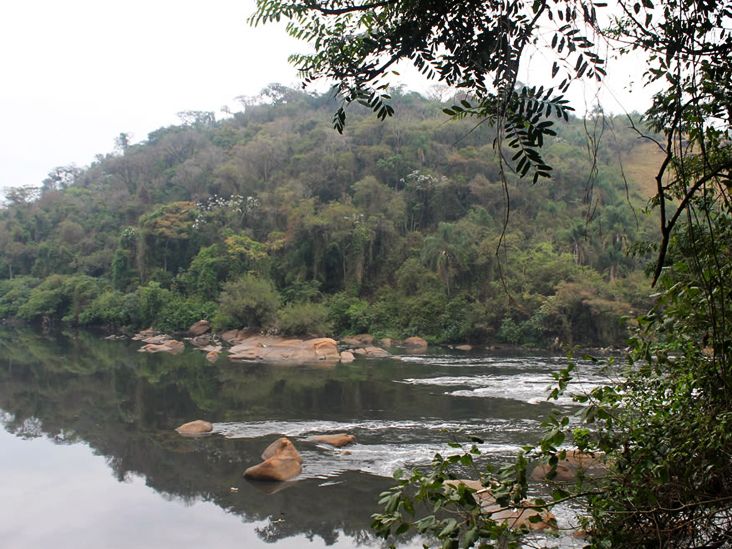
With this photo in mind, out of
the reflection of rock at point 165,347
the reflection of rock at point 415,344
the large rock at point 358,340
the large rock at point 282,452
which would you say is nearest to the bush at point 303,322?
the large rock at point 358,340

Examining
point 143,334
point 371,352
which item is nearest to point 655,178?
point 371,352

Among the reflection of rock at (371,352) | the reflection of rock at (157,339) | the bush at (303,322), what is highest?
the bush at (303,322)

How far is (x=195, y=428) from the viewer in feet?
41.5

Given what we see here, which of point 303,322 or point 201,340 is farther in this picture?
point 201,340

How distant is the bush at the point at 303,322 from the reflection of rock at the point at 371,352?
3135mm

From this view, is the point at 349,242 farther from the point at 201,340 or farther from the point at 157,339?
the point at 157,339

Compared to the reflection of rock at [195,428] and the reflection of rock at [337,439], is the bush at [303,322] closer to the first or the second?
the reflection of rock at [195,428]

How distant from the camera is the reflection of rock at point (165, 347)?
25.6m

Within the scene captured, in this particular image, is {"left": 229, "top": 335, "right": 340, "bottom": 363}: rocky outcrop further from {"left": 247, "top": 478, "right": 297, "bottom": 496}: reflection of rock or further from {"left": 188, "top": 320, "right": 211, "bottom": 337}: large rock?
{"left": 247, "top": 478, "right": 297, "bottom": 496}: reflection of rock

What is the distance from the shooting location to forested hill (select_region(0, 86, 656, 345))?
2584 cm

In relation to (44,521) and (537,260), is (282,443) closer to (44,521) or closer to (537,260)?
(44,521)

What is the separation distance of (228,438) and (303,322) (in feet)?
48.2

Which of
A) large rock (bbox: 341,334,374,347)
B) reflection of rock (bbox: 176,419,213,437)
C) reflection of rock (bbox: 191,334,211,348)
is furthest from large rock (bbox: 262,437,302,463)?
reflection of rock (bbox: 191,334,211,348)

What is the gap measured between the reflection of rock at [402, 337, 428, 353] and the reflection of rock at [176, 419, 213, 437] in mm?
12767
